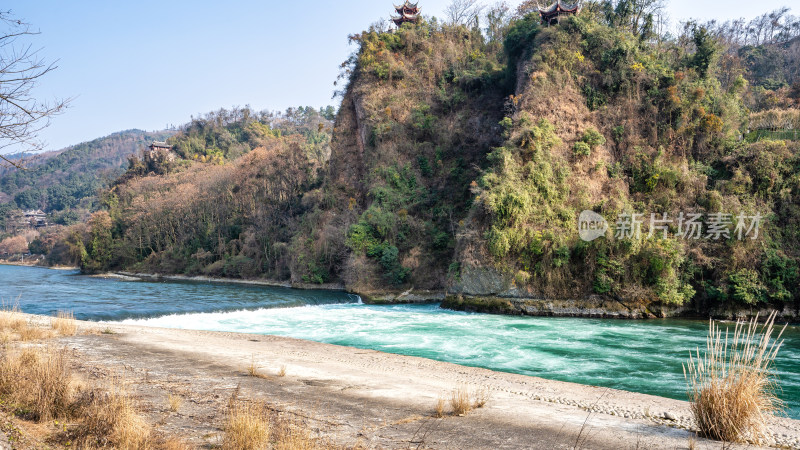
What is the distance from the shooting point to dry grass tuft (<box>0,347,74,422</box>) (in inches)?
236

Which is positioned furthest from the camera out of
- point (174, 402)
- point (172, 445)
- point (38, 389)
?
point (174, 402)

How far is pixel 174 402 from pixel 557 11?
125 ft

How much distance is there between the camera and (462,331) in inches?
773

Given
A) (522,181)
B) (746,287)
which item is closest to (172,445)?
(522,181)

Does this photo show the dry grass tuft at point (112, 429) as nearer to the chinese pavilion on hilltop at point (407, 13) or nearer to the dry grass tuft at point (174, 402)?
the dry grass tuft at point (174, 402)

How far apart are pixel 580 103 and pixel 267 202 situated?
31538 millimetres

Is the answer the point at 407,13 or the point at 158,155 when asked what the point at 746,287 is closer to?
the point at 407,13

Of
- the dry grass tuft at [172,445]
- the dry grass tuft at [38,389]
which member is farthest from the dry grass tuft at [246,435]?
the dry grass tuft at [38,389]

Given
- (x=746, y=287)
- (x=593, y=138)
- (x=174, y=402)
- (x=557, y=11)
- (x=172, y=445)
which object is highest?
(x=557, y=11)

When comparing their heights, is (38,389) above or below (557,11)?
below

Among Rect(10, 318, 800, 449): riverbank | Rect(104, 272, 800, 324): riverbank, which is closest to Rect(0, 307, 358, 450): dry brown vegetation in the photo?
Rect(10, 318, 800, 449): riverbank

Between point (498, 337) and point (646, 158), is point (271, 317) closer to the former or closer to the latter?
point (498, 337)

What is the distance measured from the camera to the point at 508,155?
27938mm

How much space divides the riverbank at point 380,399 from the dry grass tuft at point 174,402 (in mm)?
105
